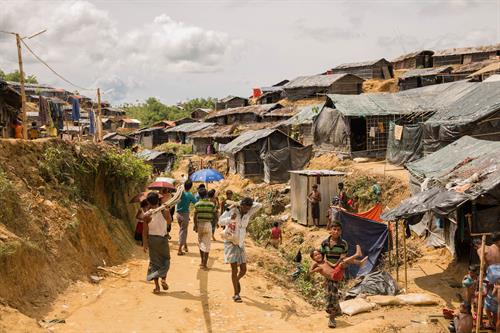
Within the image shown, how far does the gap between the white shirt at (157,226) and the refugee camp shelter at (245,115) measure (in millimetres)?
36320

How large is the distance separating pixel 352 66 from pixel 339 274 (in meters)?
46.5

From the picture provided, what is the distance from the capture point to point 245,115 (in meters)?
47.0

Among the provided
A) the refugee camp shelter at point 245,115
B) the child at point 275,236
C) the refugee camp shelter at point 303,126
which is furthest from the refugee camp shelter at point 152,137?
the child at point 275,236

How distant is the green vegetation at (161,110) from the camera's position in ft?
258

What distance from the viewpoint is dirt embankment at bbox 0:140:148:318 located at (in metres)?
6.28

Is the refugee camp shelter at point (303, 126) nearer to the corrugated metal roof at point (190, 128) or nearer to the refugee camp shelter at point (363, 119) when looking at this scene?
the refugee camp shelter at point (363, 119)

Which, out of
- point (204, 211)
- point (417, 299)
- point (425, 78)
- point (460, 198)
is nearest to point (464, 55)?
point (425, 78)

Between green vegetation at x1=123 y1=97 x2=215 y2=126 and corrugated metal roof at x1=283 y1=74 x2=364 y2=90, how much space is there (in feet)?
114

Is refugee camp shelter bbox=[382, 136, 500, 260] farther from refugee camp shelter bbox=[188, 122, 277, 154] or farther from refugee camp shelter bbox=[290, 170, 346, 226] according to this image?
refugee camp shelter bbox=[188, 122, 277, 154]

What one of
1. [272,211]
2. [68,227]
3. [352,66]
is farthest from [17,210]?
[352,66]

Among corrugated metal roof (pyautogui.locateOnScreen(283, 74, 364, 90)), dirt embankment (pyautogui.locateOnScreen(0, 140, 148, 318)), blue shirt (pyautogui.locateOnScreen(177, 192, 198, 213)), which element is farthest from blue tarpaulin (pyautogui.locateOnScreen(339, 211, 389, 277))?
corrugated metal roof (pyautogui.locateOnScreen(283, 74, 364, 90))

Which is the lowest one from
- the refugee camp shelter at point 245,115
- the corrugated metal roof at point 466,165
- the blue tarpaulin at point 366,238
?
the blue tarpaulin at point 366,238

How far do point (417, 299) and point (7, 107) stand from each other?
15165mm

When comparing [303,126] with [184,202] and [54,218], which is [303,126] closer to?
[184,202]
